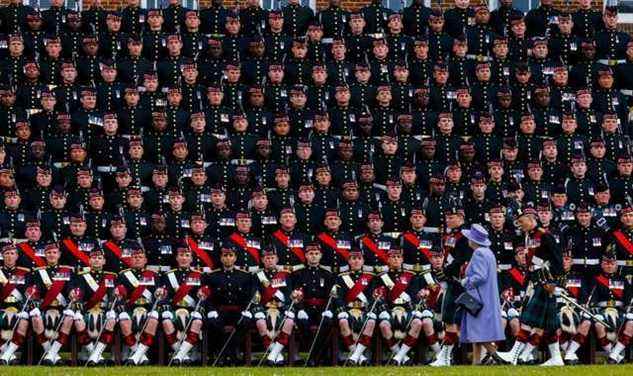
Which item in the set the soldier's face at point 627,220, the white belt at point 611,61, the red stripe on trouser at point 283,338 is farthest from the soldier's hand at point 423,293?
the white belt at point 611,61

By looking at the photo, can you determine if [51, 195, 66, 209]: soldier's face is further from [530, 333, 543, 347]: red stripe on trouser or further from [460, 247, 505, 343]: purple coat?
[530, 333, 543, 347]: red stripe on trouser

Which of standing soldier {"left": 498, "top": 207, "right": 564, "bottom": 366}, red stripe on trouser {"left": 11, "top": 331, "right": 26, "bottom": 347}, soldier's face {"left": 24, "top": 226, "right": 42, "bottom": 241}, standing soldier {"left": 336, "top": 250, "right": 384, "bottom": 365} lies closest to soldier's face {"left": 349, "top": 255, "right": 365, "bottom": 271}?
standing soldier {"left": 336, "top": 250, "right": 384, "bottom": 365}

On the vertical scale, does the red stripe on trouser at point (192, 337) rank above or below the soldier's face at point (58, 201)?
below

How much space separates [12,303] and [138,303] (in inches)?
62.7

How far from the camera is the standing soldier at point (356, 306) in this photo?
86.0ft

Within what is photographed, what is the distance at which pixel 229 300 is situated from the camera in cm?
2652

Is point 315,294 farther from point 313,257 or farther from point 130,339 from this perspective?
point 130,339

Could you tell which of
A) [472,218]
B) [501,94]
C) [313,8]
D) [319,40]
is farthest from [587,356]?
[313,8]

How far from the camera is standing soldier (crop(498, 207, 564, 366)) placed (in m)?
24.8

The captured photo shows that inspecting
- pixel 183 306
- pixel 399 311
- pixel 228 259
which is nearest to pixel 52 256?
pixel 183 306

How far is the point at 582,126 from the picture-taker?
29.1m

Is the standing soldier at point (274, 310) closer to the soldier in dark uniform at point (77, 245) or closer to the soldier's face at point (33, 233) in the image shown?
the soldier in dark uniform at point (77, 245)

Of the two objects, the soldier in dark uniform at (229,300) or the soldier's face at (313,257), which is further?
the soldier's face at (313,257)

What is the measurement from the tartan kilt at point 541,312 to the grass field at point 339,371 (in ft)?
4.58
